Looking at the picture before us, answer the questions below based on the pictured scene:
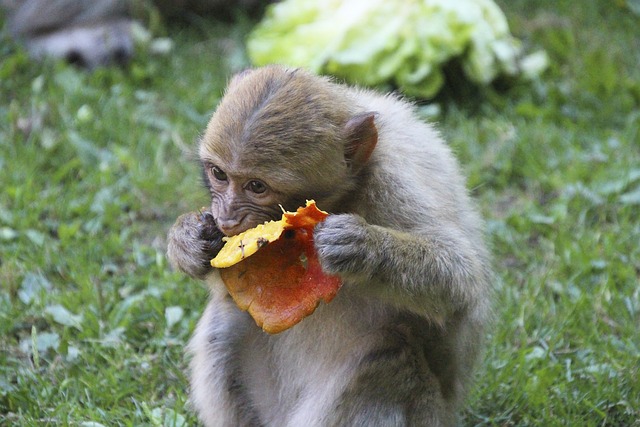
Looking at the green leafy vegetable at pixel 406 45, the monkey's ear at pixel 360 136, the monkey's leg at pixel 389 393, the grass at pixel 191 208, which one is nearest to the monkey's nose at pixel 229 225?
the monkey's ear at pixel 360 136

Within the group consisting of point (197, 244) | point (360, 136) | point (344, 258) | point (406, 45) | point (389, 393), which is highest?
point (360, 136)

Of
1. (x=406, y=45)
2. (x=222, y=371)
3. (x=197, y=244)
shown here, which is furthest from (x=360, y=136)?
(x=406, y=45)

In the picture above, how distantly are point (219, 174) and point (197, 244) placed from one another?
377 mm

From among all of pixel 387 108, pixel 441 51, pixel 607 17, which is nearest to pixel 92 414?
pixel 387 108

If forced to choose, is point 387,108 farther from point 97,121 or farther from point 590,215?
point 97,121

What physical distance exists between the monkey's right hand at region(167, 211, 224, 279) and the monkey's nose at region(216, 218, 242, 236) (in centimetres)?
21

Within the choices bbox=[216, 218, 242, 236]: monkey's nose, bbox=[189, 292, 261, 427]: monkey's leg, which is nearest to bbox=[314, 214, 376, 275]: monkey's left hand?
bbox=[216, 218, 242, 236]: monkey's nose

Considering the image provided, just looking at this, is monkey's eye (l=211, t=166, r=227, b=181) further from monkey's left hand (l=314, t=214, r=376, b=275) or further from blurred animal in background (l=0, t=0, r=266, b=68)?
blurred animal in background (l=0, t=0, r=266, b=68)

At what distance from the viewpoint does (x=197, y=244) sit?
14.9 ft

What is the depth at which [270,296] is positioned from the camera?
4406 mm

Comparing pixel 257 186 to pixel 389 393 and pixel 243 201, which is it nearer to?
pixel 243 201

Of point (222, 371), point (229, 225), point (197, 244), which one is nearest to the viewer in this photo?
point (229, 225)

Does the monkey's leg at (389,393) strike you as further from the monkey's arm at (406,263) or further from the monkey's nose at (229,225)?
the monkey's nose at (229,225)

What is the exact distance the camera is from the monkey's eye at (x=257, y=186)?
14.0 ft
